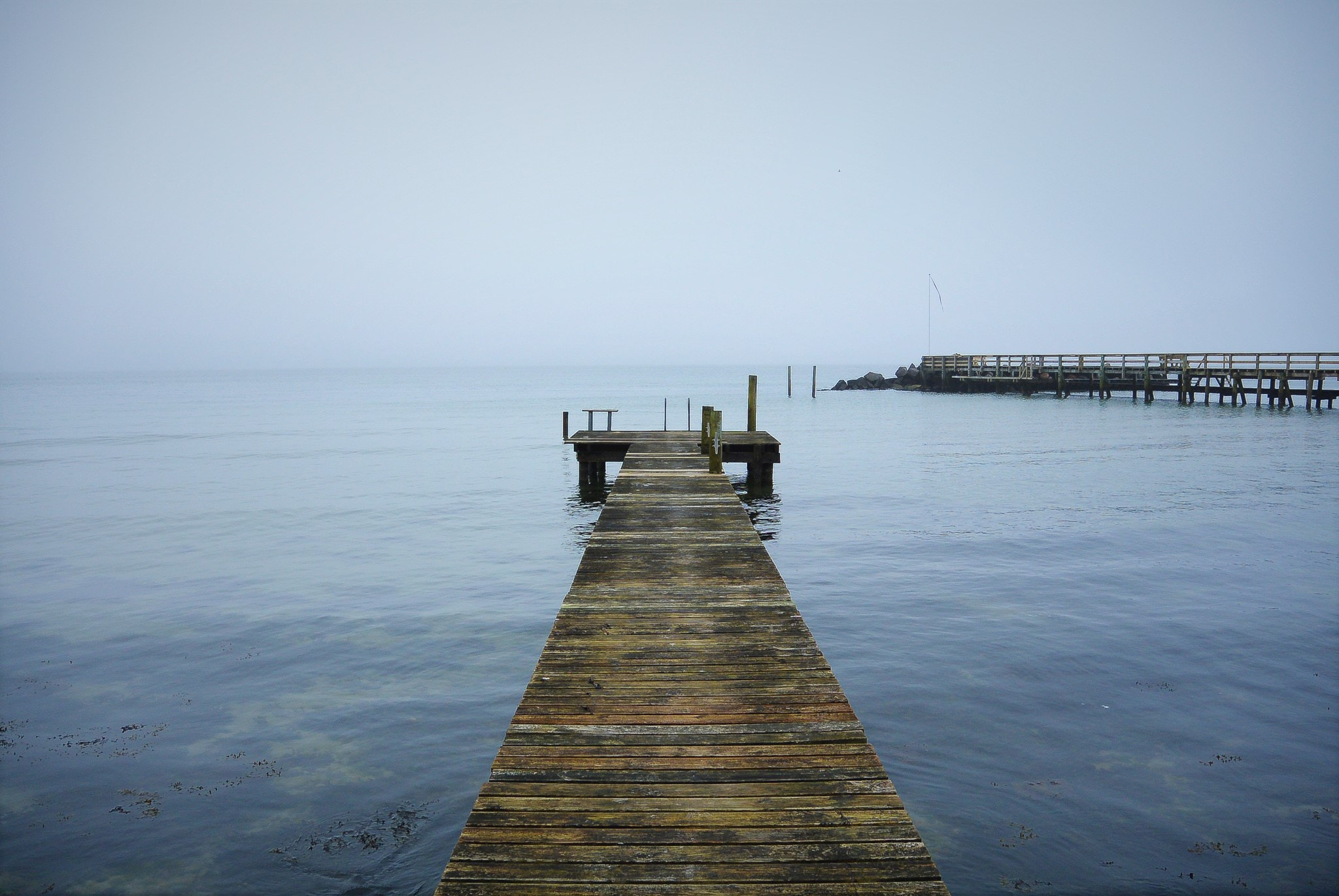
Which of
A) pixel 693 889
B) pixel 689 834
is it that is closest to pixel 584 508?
pixel 689 834

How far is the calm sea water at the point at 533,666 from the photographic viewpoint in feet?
21.4

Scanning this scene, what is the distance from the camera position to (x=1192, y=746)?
8062 mm

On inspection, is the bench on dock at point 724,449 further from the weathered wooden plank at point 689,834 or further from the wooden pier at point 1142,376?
the wooden pier at point 1142,376

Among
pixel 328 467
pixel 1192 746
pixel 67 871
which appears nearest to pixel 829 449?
pixel 328 467

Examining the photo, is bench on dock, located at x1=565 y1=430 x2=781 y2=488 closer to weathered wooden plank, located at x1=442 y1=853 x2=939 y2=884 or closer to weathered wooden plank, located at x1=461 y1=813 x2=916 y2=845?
weathered wooden plank, located at x1=461 y1=813 x2=916 y2=845

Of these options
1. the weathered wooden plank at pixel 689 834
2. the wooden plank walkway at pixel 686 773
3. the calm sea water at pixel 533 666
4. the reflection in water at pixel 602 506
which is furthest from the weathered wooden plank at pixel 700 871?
the reflection in water at pixel 602 506

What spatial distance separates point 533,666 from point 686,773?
19.6ft

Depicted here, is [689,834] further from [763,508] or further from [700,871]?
[763,508]

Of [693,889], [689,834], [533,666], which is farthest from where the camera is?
[533,666]

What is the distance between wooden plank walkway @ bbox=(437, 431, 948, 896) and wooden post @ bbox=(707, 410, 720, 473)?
29.8 ft

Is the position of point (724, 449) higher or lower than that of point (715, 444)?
lower

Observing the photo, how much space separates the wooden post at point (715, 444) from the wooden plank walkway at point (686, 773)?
9081 millimetres

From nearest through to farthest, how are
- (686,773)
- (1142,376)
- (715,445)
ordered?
(686,773) → (715,445) → (1142,376)

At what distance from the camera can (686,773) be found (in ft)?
15.5
